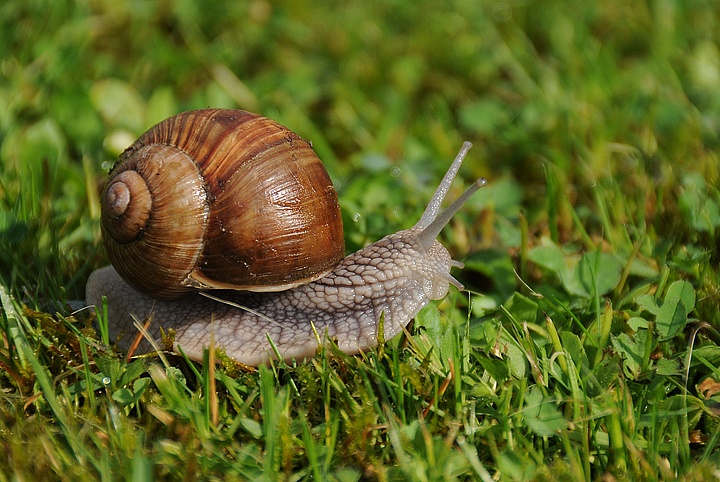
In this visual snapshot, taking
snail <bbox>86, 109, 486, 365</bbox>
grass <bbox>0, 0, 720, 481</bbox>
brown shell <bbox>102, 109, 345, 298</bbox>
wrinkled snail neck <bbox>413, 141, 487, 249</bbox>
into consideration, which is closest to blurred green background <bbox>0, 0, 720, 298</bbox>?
grass <bbox>0, 0, 720, 481</bbox>

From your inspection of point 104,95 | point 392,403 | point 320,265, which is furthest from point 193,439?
point 104,95

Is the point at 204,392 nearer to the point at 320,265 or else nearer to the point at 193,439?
the point at 193,439

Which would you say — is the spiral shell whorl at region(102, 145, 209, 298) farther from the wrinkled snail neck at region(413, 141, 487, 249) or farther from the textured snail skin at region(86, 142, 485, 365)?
the wrinkled snail neck at region(413, 141, 487, 249)

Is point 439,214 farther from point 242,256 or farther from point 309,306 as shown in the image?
point 242,256

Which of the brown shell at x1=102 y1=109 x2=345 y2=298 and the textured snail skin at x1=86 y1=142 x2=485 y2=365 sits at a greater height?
the brown shell at x1=102 y1=109 x2=345 y2=298

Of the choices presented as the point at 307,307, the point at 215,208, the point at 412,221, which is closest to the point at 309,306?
the point at 307,307

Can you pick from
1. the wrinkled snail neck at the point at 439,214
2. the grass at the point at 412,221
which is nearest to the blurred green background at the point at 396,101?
the grass at the point at 412,221

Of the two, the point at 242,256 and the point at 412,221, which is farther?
the point at 412,221
